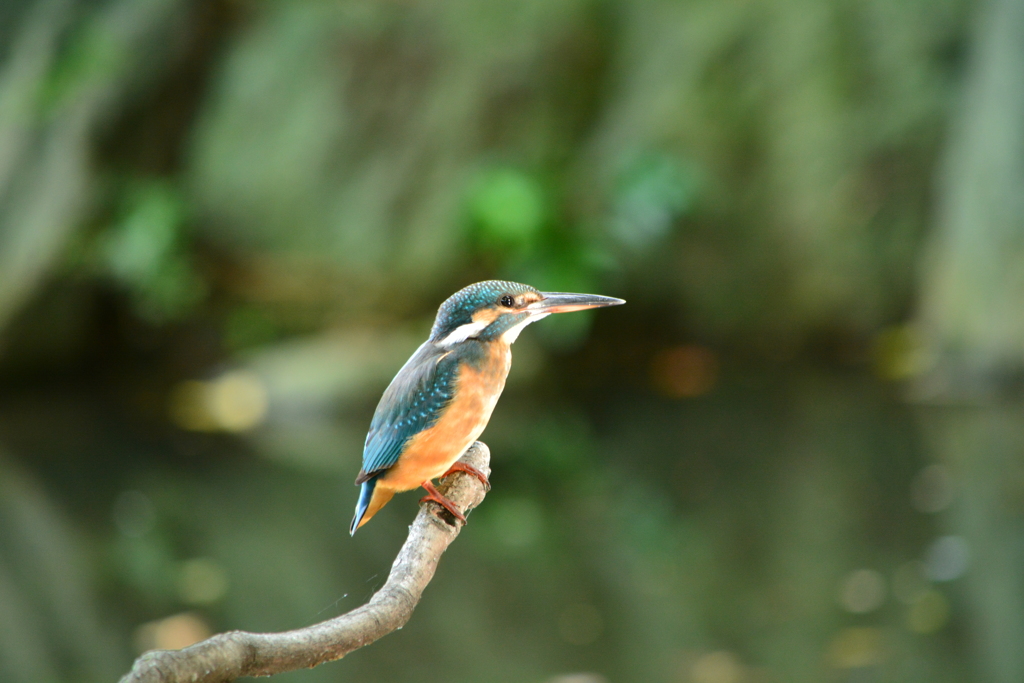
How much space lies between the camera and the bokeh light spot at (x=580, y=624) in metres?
2.99

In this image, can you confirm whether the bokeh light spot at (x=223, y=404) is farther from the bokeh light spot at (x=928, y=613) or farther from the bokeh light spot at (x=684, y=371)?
the bokeh light spot at (x=928, y=613)

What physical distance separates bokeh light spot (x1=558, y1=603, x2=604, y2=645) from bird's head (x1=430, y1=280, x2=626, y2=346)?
6.57 feet

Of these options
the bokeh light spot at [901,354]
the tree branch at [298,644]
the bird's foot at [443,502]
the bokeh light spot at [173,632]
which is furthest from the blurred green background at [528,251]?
the tree branch at [298,644]

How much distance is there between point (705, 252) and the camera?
5797 millimetres

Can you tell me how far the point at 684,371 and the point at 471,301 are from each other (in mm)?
4734

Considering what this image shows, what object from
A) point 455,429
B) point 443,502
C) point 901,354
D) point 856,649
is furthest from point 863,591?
point 901,354

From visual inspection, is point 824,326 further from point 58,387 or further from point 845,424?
point 58,387

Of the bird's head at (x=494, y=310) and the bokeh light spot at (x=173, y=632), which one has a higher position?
the bokeh light spot at (x=173, y=632)

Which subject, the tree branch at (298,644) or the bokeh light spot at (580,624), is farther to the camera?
the bokeh light spot at (580,624)

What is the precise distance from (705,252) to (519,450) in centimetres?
198

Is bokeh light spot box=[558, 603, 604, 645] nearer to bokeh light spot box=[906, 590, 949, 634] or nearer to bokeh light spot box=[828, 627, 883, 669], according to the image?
bokeh light spot box=[828, 627, 883, 669]

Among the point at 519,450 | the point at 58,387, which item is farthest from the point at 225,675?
the point at 58,387

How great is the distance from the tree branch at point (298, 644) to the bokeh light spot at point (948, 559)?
99.6 inches

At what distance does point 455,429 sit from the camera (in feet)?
3.96
